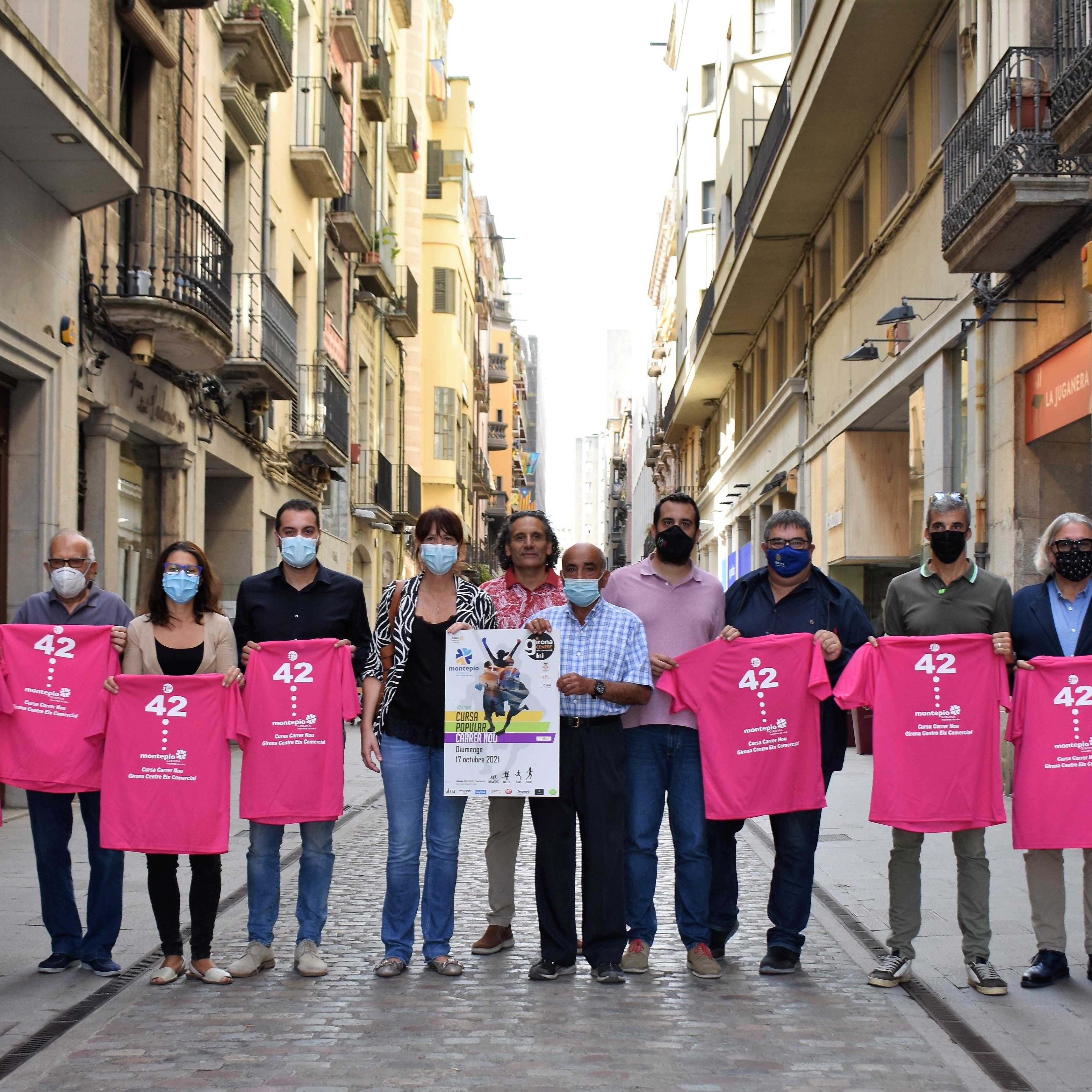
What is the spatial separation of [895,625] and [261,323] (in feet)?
48.3

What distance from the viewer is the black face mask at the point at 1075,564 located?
6.41 metres

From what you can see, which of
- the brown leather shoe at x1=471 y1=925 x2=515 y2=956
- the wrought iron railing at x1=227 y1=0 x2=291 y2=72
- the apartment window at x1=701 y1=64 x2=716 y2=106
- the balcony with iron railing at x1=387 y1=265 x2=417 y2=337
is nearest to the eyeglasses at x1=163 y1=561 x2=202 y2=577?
the brown leather shoe at x1=471 y1=925 x2=515 y2=956

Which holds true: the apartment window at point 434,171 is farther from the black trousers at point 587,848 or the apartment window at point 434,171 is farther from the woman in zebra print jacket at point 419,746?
the black trousers at point 587,848

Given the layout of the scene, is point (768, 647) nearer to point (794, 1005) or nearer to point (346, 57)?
point (794, 1005)

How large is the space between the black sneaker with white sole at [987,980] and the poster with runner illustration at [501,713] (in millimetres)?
1981

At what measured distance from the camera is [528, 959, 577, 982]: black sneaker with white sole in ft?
21.0

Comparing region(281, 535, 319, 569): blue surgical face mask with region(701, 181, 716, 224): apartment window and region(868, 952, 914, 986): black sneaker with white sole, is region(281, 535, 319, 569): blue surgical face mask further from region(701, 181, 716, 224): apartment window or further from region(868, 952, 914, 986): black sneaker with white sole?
region(701, 181, 716, 224): apartment window

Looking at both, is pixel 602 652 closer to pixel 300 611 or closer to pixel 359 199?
pixel 300 611

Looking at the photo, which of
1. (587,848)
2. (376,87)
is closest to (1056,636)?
(587,848)

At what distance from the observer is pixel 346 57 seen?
2753 centimetres

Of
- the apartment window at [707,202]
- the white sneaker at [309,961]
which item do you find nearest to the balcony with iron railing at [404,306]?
the apartment window at [707,202]

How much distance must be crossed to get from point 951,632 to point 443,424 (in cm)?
4007

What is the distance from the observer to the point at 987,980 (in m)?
6.14

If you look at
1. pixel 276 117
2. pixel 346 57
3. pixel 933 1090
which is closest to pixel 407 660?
pixel 933 1090
